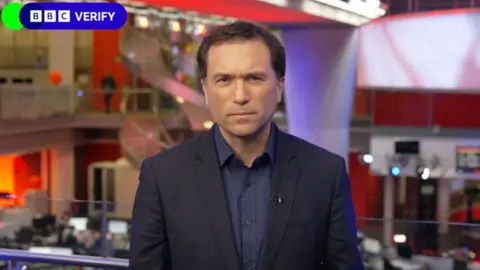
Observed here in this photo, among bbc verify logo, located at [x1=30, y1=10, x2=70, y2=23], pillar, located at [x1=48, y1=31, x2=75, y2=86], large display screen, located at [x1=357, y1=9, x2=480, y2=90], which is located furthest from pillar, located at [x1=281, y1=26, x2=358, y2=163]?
pillar, located at [x1=48, y1=31, x2=75, y2=86]

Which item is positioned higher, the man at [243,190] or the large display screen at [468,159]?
the man at [243,190]

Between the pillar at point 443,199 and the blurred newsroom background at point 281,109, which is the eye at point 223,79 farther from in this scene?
the pillar at point 443,199

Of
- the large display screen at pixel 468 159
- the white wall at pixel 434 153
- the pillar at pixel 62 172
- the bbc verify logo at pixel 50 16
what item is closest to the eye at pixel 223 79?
the bbc verify logo at pixel 50 16

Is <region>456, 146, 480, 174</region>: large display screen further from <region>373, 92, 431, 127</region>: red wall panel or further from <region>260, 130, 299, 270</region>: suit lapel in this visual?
<region>260, 130, 299, 270</region>: suit lapel

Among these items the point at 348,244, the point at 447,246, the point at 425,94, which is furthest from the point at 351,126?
the point at 348,244

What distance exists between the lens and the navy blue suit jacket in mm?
1249

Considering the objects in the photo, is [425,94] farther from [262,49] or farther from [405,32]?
[262,49]

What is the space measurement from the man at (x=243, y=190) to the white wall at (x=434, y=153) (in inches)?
372

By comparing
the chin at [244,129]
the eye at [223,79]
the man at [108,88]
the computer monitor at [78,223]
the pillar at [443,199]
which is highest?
the man at [108,88]

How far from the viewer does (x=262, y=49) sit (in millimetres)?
1236

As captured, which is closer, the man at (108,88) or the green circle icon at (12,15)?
the green circle icon at (12,15)

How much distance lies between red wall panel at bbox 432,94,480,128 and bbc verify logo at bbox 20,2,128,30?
839 cm

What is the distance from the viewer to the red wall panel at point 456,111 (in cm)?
1102

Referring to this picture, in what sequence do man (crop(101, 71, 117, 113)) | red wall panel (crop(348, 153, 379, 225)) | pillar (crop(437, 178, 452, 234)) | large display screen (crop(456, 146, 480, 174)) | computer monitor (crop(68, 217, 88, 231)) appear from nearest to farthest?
1. computer monitor (crop(68, 217, 88, 231))
2. large display screen (crop(456, 146, 480, 174))
3. pillar (crop(437, 178, 452, 234))
4. red wall panel (crop(348, 153, 379, 225))
5. man (crop(101, 71, 117, 113))
